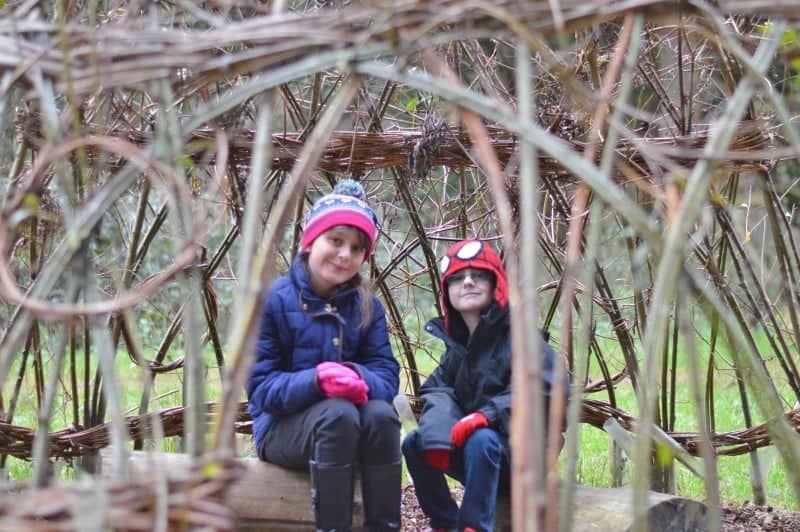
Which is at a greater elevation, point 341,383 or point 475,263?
point 475,263

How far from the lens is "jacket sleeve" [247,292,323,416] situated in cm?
286

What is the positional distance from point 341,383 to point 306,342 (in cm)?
23

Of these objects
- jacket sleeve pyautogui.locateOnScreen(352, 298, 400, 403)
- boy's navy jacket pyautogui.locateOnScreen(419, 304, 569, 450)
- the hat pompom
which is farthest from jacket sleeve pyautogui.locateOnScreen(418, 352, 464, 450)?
the hat pompom

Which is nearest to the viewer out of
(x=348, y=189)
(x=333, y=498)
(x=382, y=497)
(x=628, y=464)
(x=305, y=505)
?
(x=333, y=498)

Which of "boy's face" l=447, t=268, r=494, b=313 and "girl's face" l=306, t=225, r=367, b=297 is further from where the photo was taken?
"boy's face" l=447, t=268, r=494, b=313

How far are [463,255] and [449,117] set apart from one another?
1.34 feet

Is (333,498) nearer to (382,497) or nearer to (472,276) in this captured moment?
(382,497)

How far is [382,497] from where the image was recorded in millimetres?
2842

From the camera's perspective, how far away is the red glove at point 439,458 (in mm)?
2969

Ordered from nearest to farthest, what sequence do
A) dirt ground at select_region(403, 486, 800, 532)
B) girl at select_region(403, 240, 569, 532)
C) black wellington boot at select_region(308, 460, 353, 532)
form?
black wellington boot at select_region(308, 460, 353, 532) < girl at select_region(403, 240, 569, 532) < dirt ground at select_region(403, 486, 800, 532)

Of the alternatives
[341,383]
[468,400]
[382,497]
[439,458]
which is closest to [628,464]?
[468,400]

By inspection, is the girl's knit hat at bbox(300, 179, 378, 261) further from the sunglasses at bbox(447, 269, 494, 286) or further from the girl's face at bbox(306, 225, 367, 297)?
the sunglasses at bbox(447, 269, 494, 286)

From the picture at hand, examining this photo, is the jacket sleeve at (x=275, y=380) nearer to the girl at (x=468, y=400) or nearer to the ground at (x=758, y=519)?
the girl at (x=468, y=400)

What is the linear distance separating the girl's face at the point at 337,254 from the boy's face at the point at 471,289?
0.29 meters
